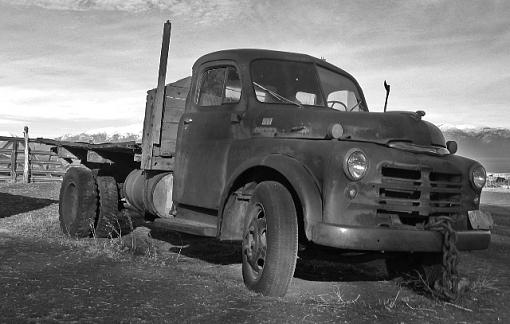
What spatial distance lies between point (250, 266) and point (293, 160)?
102cm

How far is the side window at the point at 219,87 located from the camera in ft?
17.6

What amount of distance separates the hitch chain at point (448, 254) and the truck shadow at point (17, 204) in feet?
26.9

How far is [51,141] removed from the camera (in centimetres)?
838

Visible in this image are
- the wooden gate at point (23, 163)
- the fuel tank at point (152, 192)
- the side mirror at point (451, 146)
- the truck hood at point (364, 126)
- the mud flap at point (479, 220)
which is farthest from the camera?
the wooden gate at point (23, 163)

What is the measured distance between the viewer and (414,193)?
415cm

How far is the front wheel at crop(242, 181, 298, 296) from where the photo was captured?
4070 mm

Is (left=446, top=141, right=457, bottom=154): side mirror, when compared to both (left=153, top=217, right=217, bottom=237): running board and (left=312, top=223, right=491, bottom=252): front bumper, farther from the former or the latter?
(left=153, top=217, right=217, bottom=237): running board

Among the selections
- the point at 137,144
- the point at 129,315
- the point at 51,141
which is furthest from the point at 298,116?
the point at 51,141

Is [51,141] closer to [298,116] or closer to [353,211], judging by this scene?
[298,116]

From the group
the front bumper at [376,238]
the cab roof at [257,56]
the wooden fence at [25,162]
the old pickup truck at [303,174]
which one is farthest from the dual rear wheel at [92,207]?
the wooden fence at [25,162]

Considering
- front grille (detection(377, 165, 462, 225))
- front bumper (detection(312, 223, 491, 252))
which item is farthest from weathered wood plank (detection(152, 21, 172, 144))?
front grille (detection(377, 165, 462, 225))

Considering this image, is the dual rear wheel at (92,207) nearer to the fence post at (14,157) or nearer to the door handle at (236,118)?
the door handle at (236,118)

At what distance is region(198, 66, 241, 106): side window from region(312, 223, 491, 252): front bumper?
1985mm

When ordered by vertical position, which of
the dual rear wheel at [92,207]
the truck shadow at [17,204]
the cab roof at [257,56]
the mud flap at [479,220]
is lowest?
the truck shadow at [17,204]
